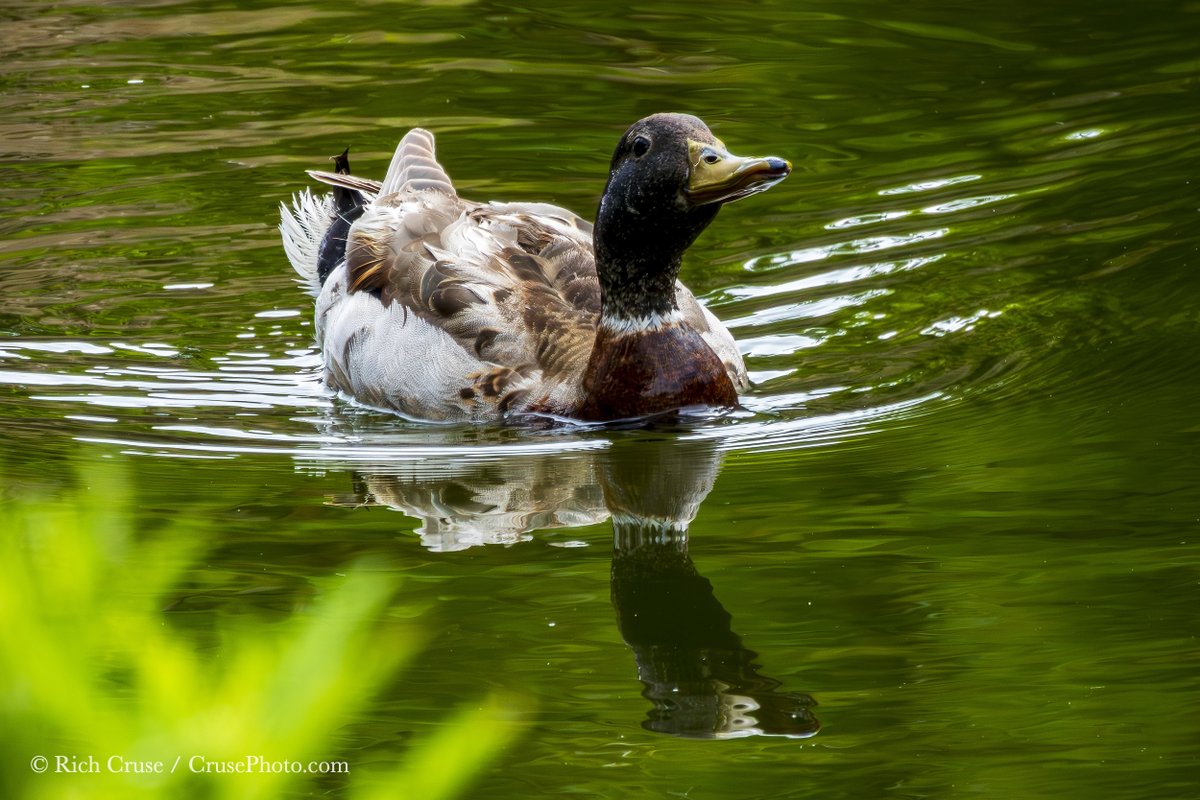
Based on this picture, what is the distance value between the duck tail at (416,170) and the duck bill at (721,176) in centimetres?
242

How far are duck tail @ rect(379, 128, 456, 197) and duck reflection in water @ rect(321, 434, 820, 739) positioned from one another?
264cm

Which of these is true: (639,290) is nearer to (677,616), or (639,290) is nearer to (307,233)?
(677,616)

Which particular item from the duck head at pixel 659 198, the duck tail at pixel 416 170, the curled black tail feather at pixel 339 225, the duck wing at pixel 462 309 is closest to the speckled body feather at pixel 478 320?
the duck wing at pixel 462 309

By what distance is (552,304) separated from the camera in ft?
27.0

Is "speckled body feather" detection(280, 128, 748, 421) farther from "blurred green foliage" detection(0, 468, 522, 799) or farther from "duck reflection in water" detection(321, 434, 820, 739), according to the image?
"blurred green foliage" detection(0, 468, 522, 799)

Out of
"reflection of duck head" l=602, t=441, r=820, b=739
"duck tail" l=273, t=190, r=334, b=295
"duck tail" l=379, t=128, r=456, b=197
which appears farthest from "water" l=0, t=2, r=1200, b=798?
"duck tail" l=379, t=128, r=456, b=197

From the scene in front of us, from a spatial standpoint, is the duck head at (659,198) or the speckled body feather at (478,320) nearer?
the duck head at (659,198)

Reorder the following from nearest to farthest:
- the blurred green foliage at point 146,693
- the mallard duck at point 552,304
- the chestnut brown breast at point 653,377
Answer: the blurred green foliage at point 146,693 < the mallard duck at point 552,304 < the chestnut brown breast at point 653,377

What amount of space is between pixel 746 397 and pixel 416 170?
101 inches

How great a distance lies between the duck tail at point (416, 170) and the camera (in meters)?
9.44

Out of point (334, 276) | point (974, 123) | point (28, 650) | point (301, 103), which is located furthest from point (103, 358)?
point (28, 650)

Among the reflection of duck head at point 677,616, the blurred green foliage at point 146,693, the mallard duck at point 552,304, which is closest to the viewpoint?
the blurred green foliage at point 146,693

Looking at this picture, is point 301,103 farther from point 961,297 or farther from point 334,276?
point 961,297

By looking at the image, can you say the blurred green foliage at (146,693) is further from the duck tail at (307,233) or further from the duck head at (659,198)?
the duck tail at (307,233)
